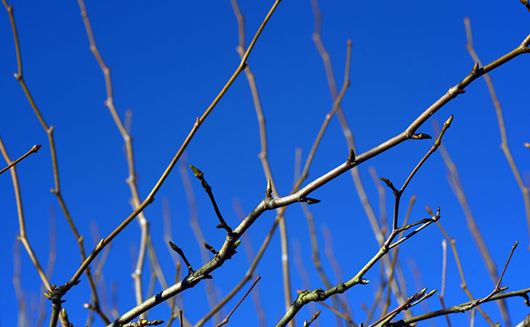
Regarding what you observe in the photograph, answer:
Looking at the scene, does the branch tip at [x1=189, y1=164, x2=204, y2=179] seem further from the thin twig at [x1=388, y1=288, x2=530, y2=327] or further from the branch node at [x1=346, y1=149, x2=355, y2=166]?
the thin twig at [x1=388, y1=288, x2=530, y2=327]

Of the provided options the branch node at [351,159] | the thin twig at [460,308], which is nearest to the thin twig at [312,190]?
the branch node at [351,159]

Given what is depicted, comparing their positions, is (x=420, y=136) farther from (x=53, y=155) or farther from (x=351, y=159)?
(x=53, y=155)

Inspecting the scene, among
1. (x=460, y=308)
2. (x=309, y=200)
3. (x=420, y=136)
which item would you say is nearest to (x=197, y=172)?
(x=309, y=200)

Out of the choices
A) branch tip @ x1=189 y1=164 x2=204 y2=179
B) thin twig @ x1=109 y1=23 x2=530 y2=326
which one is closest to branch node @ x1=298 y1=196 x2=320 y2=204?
thin twig @ x1=109 y1=23 x2=530 y2=326

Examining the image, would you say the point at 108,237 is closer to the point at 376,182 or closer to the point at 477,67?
the point at 477,67

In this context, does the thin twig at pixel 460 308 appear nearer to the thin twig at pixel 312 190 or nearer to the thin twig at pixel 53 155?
the thin twig at pixel 312 190

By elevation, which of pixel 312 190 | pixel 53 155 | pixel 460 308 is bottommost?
pixel 460 308

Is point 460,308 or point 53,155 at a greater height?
point 53,155

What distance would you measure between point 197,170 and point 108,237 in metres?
0.25

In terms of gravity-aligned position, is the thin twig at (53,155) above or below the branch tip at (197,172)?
above

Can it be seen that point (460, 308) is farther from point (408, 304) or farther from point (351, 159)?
point (351, 159)

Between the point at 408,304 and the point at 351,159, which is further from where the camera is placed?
the point at 408,304

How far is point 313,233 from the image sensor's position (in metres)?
2.53

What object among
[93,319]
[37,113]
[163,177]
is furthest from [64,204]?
[93,319]
